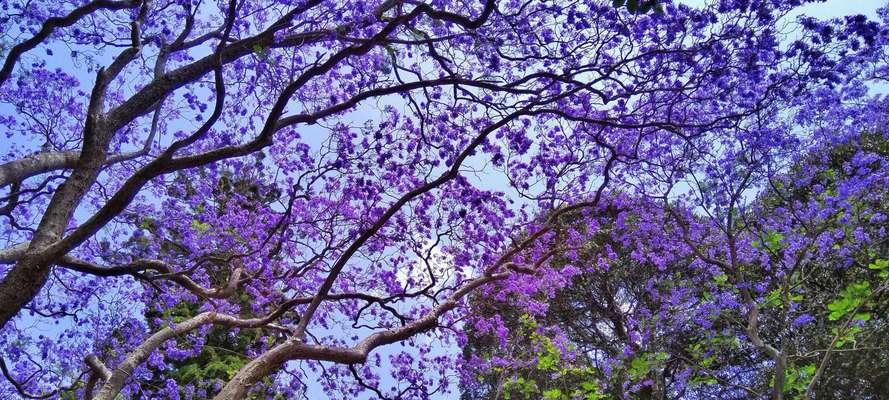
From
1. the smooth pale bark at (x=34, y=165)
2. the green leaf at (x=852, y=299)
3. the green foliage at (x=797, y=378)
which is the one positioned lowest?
the green foliage at (x=797, y=378)

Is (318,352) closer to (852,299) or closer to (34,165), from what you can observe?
(34,165)

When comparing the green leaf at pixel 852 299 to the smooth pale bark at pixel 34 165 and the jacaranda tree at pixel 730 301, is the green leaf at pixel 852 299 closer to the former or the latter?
the jacaranda tree at pixel 730 301

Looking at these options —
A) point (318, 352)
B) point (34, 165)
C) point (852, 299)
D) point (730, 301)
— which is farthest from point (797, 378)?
point (34, 165)

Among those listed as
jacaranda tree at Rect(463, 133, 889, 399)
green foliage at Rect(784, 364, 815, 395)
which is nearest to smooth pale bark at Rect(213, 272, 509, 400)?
jacaranda tree at Rect(463, 133, 889, 399)

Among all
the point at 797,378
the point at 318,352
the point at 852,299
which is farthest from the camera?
the point at 797,378

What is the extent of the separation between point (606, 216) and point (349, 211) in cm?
672

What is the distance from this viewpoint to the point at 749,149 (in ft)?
27.6

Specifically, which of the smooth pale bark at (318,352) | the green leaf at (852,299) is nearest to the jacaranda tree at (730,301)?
the green leaf at (852,299)

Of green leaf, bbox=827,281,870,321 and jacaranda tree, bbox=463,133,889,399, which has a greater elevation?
jacaranda tree, bbox=463,133,889,399

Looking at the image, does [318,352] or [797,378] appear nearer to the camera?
[318,352]

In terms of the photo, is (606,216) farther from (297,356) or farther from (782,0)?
(297,356)

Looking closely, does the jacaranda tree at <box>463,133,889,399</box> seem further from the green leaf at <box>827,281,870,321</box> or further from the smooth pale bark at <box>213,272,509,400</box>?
A: the smooth pale bark at <box>213,272,509,400</box>

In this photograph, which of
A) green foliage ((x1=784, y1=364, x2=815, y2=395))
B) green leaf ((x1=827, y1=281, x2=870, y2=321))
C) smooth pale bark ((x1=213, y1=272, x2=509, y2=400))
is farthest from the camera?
green foliage ((x1=784, y1=364, x2=815, y2=395))

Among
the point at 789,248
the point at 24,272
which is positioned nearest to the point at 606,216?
the point at 789,248
